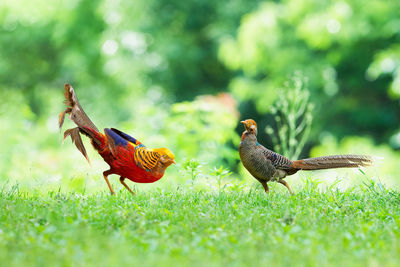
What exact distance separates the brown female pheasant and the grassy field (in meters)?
0.23

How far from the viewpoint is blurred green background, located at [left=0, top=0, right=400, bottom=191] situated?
31.8ft

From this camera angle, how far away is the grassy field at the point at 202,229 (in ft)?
9.19

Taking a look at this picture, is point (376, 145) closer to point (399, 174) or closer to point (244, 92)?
point (399, 174)

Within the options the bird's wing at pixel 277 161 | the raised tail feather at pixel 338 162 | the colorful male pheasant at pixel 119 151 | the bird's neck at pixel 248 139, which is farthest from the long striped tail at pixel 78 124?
the raised tail feather at pixel 338 162

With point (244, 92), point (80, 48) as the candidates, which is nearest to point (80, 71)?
point (80, 48)

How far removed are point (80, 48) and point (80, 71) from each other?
0.85 meters

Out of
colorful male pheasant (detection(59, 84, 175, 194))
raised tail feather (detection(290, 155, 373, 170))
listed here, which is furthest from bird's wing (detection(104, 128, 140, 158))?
raised tail feather (detection(290, 155, 373, 170))

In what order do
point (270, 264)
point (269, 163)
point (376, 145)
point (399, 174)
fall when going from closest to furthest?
point (270, 264) < point (269, 163) < point (399, 174) < point (376, 145)

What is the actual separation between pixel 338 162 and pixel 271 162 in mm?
619

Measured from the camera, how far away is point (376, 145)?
12.6 meters

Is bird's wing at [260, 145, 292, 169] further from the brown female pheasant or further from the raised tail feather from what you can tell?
the raised tail feather

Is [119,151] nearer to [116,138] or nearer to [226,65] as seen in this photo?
[116,138]

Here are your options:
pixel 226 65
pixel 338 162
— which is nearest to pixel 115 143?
pixel 338 162

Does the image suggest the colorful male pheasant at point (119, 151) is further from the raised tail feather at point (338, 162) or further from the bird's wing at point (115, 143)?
the raised tail feather at point (338, 162)
